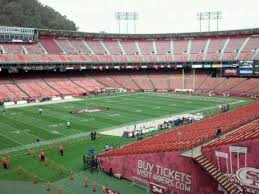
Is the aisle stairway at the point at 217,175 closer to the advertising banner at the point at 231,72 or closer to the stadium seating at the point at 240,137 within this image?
the stadium seating at the point at 240,137

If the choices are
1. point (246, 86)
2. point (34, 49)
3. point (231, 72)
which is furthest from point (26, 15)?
point (246, 86)

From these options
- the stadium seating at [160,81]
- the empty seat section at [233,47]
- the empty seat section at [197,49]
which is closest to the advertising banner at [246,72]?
the empty seat section at [233,47]

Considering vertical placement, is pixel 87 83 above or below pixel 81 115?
above

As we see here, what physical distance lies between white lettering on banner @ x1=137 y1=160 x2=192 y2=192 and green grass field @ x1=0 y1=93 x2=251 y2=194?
3.52 ft

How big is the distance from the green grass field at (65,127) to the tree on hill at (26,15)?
2294 inches

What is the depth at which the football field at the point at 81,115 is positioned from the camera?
31.2 meters

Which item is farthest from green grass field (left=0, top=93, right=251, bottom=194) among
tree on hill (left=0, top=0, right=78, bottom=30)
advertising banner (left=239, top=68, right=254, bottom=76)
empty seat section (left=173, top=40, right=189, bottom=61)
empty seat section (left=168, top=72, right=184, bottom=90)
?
tree on hill (left=0, top=0, right=78, bottom=30)

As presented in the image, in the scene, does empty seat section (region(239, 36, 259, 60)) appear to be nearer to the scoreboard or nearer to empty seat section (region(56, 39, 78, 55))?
empty seat section (region(56, 39, 78, 55))

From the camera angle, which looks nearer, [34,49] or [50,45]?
[34,49]

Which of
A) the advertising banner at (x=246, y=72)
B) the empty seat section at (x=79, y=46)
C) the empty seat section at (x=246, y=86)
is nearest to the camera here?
the advertising banner at (x=246, y=72)

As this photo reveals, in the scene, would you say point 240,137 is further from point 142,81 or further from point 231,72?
point 142,81

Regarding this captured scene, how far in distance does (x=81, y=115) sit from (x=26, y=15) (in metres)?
78.0

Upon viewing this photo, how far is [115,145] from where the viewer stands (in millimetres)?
26844

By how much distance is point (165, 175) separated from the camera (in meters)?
16.8
